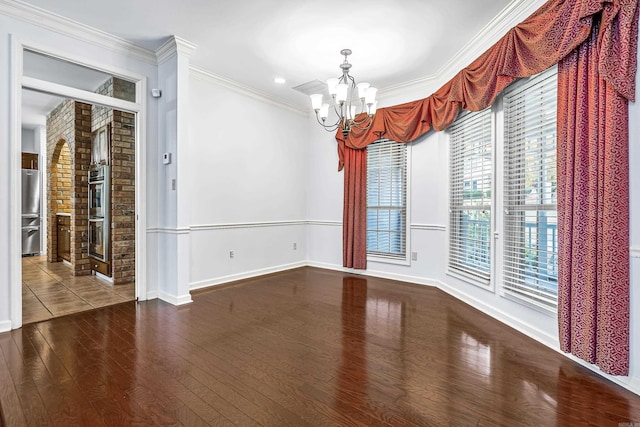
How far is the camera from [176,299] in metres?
3.65

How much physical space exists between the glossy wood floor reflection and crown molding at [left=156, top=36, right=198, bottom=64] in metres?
2.80

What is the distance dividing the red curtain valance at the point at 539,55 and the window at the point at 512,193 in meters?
0.21

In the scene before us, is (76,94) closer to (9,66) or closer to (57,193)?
(9,66)

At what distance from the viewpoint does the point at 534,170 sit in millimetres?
2779

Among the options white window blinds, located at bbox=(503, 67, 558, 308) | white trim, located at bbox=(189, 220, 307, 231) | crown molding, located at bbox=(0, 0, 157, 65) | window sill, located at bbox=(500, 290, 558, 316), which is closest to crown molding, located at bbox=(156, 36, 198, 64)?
crown molding, located at bbox=(0, 0, 157, 65)

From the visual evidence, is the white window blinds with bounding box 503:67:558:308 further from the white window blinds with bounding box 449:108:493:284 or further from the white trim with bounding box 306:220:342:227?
the white trim with bounding box 306:220:342:227

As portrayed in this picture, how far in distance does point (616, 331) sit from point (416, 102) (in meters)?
3.34

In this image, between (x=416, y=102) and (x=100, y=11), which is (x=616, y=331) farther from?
(x=100, y=11)

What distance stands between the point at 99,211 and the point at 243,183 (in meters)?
2.22

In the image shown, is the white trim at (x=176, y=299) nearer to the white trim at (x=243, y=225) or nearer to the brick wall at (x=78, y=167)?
the white trim at (x=243, y=225)

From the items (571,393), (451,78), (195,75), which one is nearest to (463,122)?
(451,78)

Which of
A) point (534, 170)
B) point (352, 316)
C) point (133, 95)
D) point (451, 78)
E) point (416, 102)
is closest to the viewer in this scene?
point (534, 170)

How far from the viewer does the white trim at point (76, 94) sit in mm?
2986

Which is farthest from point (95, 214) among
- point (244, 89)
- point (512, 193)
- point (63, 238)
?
point (512, 193)
